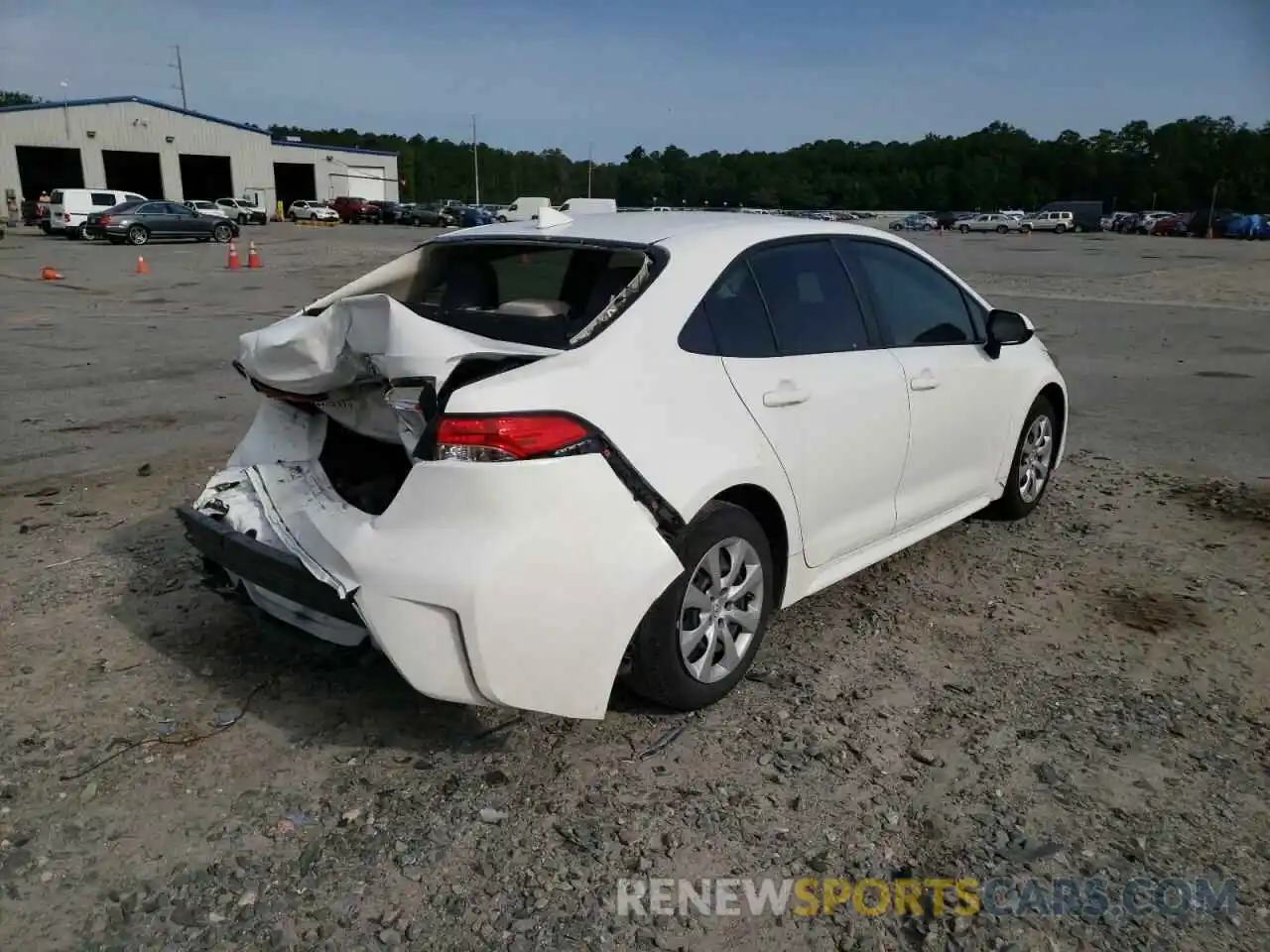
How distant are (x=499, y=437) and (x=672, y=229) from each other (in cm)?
140

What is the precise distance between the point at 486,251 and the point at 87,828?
2521 millimetres

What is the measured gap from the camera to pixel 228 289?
19062 millimetres

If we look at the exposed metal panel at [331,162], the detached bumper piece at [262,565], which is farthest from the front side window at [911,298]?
the exposed metal panel at [331,162]

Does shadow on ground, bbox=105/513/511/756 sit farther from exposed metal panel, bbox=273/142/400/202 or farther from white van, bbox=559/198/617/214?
exposed metal panel, bbox=273/142/400/202

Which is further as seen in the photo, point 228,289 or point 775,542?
point 228,289

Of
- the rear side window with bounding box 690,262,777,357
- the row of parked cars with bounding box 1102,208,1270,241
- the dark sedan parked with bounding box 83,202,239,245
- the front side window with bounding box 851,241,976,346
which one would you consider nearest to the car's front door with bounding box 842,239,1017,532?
the front side window with bounding box 851,241,976,346

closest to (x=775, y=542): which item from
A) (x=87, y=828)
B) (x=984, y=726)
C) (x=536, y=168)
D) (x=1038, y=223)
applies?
(x=984, y=726)

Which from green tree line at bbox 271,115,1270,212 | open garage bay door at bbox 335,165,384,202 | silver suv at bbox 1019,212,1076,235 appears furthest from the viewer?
green tree line at bbox 271,115,1270,212

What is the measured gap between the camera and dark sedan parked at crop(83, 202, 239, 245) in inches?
1294

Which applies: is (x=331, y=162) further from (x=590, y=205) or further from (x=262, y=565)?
(x=262, y=565)

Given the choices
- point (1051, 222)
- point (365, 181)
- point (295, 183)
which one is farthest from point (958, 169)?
point (295, 183)

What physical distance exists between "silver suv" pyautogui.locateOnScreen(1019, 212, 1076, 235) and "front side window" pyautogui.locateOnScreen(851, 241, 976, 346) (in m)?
72.2

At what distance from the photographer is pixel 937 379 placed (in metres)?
4.38

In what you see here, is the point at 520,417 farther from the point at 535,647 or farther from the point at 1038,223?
the point at 1038,223
